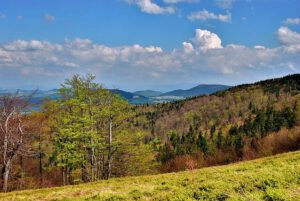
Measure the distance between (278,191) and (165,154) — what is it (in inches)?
4347

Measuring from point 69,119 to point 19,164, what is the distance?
20451 mm

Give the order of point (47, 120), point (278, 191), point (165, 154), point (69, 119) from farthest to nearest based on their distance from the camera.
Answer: point (165, 154) < point (47, 120) < point (69, 119) < point (278, 191)

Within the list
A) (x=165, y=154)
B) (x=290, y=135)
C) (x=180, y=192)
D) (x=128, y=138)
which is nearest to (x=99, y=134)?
(x=128, y=138)

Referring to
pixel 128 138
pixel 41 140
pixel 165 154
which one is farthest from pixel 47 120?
pixel 165 154

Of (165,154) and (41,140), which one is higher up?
(41,140)

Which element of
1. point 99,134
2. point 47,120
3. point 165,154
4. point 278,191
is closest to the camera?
point 278,191

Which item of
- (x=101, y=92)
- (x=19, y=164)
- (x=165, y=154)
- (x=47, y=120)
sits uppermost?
(x=101, y=92)

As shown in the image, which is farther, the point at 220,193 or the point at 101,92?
the point at 101,92

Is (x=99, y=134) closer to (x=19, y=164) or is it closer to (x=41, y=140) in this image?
(x=41, y=140)

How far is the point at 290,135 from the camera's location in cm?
6419

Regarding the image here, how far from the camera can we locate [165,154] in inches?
4791

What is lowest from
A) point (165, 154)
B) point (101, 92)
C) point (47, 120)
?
point (165, 154)

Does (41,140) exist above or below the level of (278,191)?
below

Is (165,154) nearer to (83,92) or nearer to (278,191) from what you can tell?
(83,92)
